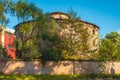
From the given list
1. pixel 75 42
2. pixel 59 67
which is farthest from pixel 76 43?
→ pixel 59 67

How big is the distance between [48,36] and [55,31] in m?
1.15

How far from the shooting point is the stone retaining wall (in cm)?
3650

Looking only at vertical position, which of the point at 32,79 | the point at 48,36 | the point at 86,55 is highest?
the point at 48,36

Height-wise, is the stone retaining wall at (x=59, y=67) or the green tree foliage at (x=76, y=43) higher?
the green tree foliage at (x=76, y=43)

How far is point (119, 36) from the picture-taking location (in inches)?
3172

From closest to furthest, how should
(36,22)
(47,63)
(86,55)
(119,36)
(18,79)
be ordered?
(18,79), (36,22), (47,63), (86,55), (119,36)

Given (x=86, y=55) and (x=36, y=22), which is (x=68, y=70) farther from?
(x=36, y=22)

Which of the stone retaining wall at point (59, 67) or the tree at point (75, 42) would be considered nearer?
the stone retaining wall at point (59, 67)

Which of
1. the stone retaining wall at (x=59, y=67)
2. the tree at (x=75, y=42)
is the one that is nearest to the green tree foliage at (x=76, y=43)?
A: the tree at (x=75, y=42)

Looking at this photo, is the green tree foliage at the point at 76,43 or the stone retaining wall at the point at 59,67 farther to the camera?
the green tree foliage at the point at 76,43

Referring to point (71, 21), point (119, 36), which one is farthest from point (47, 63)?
point (119, 36)

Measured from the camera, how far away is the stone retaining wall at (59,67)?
36500mm

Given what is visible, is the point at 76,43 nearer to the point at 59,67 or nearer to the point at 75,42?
the point at 75,42

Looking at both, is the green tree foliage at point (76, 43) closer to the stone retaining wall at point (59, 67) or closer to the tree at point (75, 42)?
the tree at point (75, 42)
